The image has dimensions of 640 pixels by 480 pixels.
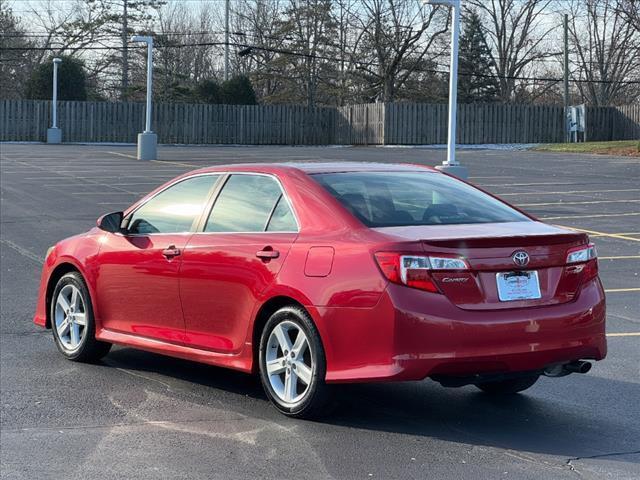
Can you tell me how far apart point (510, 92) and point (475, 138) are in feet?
64.8

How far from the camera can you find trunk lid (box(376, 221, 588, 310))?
5.81 m

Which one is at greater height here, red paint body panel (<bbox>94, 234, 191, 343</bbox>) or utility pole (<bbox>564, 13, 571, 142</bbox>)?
utility pole (<bbox>564, 13, 571, 142</bbox>)

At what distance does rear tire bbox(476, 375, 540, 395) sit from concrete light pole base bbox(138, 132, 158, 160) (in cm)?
3316

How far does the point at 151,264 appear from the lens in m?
7.38

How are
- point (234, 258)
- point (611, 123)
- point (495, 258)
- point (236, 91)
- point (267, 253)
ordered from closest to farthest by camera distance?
point (495, 258)
point (267, 253)
point (234, 258)
point (611, 123)
point (236, 91)

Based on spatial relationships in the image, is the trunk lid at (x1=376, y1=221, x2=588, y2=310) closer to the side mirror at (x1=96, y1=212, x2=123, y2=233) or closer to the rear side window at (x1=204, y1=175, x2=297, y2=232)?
the rear side window at (x1=204, y1=175, x2=297, y2=232)

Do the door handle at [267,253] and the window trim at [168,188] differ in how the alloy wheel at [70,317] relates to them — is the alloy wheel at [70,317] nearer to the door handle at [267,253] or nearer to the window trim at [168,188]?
the window trim at [168,188]

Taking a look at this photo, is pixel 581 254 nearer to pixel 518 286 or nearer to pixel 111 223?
pixel 518 286

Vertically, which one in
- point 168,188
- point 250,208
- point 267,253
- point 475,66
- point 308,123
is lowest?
point 267,253

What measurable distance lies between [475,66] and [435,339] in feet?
216

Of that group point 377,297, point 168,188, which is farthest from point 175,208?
point 377,297

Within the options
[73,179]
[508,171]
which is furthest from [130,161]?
[508,171]

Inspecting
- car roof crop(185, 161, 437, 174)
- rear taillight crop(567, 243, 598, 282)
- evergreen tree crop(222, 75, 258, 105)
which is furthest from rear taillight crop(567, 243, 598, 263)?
evergreen tree crop(222, 75, 258, 105)

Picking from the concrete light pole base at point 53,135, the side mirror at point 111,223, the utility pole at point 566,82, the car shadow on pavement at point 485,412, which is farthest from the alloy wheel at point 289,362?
the utility pole at point 566,82
